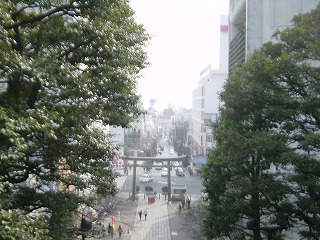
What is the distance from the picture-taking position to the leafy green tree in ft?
15.5

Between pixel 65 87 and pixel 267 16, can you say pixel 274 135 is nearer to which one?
pixel 65 87

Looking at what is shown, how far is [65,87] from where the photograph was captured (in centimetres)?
570

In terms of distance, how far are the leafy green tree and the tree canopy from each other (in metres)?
2.30

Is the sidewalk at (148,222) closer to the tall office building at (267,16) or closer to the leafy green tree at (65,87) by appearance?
the tall office building at (267,16)

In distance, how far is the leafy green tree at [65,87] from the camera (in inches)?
185

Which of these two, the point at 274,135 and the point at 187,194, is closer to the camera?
the point at 274,135

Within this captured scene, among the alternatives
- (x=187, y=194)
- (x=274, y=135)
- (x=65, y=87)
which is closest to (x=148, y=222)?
(x=187, y=194)

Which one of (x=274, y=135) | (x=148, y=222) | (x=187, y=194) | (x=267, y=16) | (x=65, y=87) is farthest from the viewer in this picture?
(x=187, y=194)

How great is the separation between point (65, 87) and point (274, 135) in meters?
4.18

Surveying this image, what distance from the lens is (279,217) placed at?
7.38 metres

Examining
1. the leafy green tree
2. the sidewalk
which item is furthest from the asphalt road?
the leafy green tree

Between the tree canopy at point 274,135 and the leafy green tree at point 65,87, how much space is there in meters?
2.30

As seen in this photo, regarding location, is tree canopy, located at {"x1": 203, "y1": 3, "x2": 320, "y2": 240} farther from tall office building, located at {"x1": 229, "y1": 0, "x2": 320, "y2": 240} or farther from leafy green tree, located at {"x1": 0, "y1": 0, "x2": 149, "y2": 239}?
tall office building, located at {"x1": 229, "y1": 0, "x2": 320, "y2": 240}

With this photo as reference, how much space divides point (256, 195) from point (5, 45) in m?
5.40
